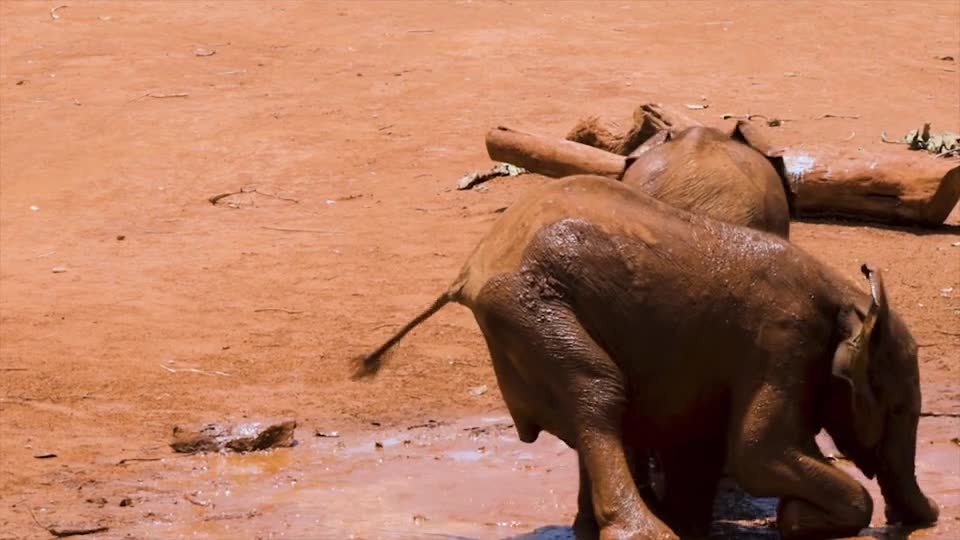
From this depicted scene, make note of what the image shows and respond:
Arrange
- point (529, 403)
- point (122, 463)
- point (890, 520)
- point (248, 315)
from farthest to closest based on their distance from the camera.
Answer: point (248, 315)
point (122, 463)
point (890, 520)
point (529, 403)

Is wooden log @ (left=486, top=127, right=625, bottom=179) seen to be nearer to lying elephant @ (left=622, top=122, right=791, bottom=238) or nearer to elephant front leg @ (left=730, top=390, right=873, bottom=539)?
lying elephant @ (left=622, top=122, right=791, bottom=238)

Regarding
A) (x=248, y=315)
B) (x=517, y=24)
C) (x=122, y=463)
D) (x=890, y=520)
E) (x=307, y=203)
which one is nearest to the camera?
(x=890, y=520)

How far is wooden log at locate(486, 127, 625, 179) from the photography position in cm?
1159

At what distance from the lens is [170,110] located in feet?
52.3

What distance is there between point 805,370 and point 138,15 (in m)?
14.3

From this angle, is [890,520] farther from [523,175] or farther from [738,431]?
[523,175]

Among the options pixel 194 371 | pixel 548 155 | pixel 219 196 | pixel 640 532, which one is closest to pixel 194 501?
pixel 194 371

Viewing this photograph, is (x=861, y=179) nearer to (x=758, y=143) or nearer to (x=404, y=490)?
(x=758, y=143)

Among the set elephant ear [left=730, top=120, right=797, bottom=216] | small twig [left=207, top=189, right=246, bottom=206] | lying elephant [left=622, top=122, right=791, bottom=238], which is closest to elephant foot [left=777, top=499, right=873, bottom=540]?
lying elephant [left=622, top=122, right=791, bottom=238]

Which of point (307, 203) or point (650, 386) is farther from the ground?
point (650, 386)

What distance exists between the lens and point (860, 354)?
652 centimetres

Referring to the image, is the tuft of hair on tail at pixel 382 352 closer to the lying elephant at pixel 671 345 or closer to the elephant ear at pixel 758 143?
the lying elephant at pixel 671 345

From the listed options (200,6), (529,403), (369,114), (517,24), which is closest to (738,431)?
(529,403)

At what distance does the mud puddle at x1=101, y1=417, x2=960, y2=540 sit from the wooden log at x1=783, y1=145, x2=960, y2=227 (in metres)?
3.32
